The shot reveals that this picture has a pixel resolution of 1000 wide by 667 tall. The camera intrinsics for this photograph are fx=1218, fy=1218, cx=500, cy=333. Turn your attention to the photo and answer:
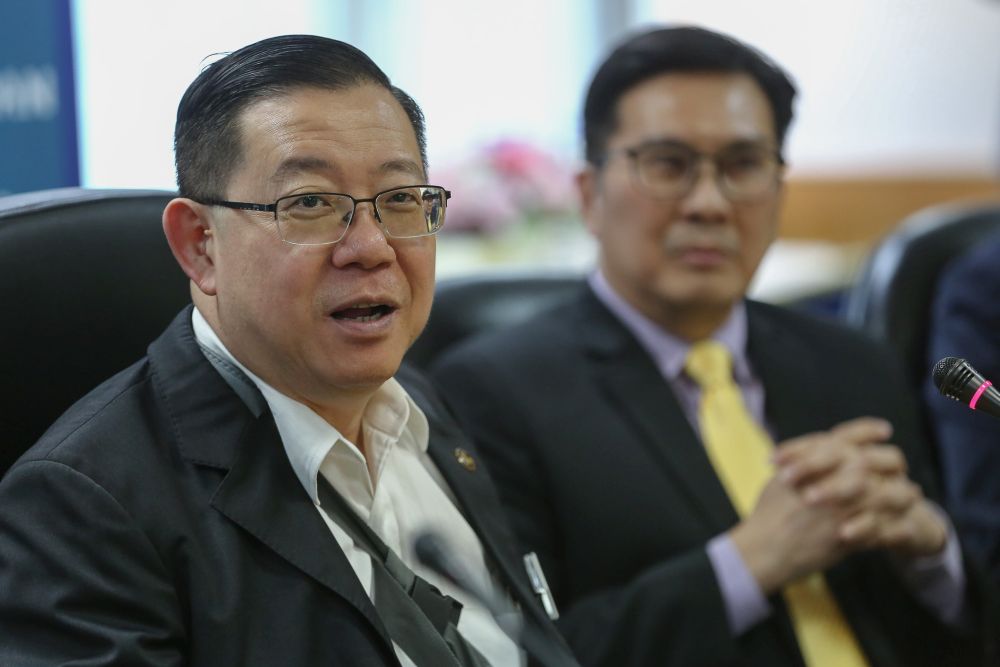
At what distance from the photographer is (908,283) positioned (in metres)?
1.88

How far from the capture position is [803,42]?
Result: 174 inches

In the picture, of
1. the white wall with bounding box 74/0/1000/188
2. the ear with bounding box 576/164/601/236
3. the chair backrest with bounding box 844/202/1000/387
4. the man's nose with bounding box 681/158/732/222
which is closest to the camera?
the man's nose with bounding box 681/158/732/222

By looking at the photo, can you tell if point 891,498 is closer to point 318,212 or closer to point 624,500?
point 624,500

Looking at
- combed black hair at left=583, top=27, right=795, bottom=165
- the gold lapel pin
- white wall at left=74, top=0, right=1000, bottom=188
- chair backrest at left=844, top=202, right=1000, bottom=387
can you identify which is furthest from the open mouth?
white wall at left=74, top=0, right=1000, bottom=188

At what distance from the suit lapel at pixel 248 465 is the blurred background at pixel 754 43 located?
5.37 ft

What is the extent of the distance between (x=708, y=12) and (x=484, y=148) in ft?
5.56

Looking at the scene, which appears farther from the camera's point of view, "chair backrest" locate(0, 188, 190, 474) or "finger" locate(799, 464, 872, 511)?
"finger" locate(799, 464, 872, 511)

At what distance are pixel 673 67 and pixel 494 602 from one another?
32.5 inches

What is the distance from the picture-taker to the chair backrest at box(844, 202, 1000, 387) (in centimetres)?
186

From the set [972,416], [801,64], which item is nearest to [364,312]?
[972,416]

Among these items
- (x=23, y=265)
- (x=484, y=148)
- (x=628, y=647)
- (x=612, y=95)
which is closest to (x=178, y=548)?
(x=23, y=265)

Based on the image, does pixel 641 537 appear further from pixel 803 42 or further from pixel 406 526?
pixel 803 42

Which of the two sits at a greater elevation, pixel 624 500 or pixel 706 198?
pixel 706 198

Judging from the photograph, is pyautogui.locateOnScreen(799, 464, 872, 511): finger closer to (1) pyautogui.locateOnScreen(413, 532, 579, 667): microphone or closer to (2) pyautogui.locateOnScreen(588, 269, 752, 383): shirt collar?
(2) pyautogui.locateOnScreen(588, 269, 752, 383): shirt collar
